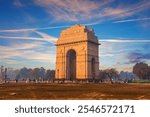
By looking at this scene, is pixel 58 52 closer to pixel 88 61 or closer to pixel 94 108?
pixel 88 61

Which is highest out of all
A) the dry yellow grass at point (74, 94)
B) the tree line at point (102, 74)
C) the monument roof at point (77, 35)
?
the monument roof at point (77, 35)

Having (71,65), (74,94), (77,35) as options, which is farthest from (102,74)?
(74,94)

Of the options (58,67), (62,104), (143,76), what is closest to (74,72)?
(58,67)

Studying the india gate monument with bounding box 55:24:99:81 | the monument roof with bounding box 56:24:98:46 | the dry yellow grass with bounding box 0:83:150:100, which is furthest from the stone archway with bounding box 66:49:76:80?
the dry yellow grass with bounding box 0:83:150:100

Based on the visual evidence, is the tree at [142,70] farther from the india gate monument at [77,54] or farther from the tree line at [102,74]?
the india gate monument at [77,54]

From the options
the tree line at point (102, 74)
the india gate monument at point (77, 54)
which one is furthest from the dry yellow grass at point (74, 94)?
the tree line at point (102, 74)

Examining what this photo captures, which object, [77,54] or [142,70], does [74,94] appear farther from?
[142,70]

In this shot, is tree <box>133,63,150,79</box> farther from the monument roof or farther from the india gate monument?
the monument roof
